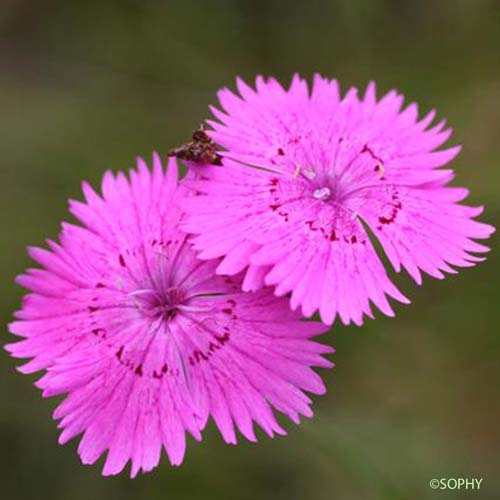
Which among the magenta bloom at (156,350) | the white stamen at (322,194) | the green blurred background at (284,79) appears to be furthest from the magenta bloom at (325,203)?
→ the green blurred background at (284,79)

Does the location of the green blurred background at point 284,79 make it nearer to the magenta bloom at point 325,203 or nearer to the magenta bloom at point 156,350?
the magenta bloom at point 156,350

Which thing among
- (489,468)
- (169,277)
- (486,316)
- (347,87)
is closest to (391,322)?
(486,316)

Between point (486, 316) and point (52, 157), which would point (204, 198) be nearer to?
point (486, 316)

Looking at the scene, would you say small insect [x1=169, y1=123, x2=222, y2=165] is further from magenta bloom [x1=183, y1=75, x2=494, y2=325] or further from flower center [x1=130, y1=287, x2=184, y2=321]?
flower center [x1=130, y1=287, x2=184, y2=321]

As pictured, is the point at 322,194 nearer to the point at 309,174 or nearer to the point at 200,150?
the point at 309,174

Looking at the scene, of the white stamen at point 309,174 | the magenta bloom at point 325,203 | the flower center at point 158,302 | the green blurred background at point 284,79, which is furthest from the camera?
the green blurred background at point 284,79

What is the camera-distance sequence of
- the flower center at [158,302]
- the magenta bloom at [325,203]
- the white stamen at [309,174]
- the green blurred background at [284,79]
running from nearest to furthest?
the magenta bloom at [325,203] < the flower center at [158,302] < the white stamen at [309,174] < the green blurred background at [284,79]
